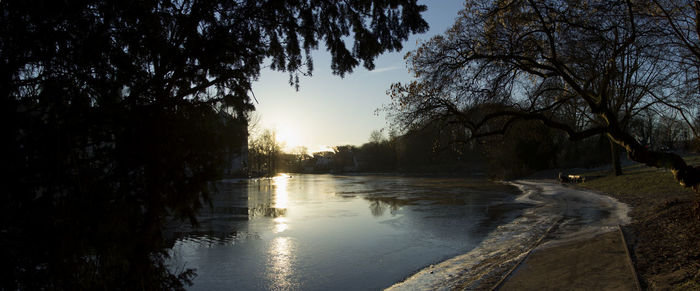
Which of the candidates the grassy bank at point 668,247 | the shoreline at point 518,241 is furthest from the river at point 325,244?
the grassy bank at point 668,247

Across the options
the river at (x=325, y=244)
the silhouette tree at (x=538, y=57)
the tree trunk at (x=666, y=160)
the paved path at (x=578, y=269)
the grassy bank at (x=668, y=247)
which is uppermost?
the silhouette tree at (x=538, y=57)

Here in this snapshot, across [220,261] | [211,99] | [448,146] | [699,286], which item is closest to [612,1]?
[448,146]

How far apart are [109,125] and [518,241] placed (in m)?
10.8

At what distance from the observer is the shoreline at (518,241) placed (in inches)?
303

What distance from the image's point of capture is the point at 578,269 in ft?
22.4

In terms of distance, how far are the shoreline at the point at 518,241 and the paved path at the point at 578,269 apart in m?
0.38

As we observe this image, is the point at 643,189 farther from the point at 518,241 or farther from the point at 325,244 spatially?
the point at 325,244

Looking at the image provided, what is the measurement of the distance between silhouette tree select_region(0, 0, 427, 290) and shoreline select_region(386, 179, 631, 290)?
5.33 m

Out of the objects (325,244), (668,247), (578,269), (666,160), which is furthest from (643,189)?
(325,244)

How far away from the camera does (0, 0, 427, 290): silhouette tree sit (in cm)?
278

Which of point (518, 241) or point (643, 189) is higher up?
point (643, 189)

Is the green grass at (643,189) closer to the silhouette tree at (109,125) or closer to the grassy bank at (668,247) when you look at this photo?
the grassy bank at (668,247)

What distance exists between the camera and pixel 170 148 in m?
3.46

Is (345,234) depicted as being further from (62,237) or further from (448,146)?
(62,237)
